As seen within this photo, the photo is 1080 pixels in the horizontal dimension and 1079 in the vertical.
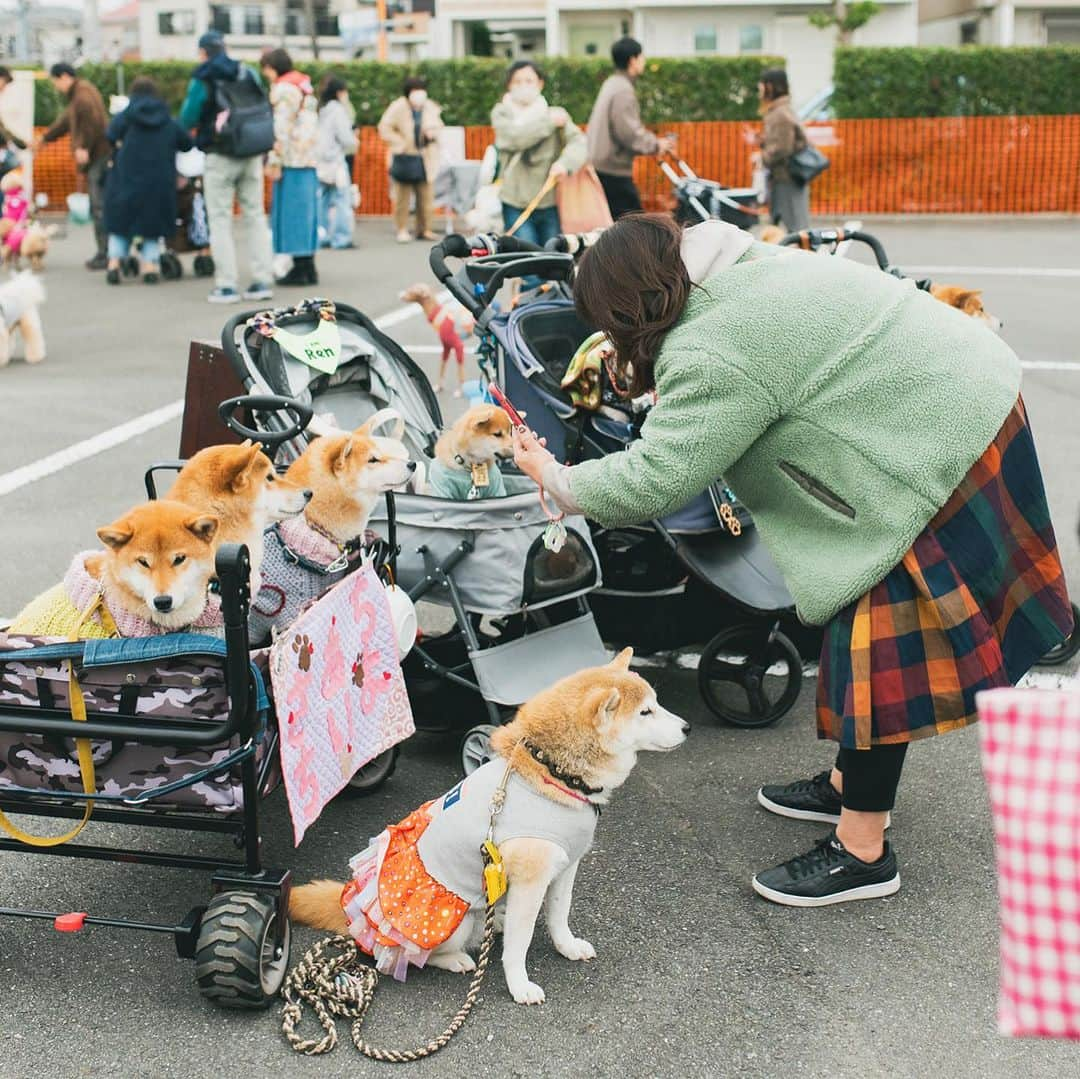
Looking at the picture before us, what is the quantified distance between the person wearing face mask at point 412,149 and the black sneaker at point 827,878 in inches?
562

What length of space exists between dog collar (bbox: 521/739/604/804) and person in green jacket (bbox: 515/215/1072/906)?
57 centimetres

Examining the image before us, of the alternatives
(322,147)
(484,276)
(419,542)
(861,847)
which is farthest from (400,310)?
(861,847)

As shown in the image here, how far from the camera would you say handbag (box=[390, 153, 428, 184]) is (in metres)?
16.5

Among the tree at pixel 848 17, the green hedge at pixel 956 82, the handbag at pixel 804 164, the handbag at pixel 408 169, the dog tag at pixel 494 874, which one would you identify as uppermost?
the tree at pixel 848 17

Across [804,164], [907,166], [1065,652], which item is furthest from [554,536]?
[907,166]

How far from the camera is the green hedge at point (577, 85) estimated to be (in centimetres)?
2219

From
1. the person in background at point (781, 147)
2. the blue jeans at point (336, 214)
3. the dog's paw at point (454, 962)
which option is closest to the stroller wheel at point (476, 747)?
the dog's paw at point (454, 962)

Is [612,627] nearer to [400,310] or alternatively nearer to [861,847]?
[861,847]

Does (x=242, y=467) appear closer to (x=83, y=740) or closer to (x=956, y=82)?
(x=83, y=740)

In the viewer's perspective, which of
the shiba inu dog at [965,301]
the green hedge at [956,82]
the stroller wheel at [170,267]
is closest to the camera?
the shiba inu dog at [965,301]

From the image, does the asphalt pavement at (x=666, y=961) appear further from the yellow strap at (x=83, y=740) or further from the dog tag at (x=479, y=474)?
the dog tag at (x=479, y=474)

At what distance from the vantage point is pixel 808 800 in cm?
391

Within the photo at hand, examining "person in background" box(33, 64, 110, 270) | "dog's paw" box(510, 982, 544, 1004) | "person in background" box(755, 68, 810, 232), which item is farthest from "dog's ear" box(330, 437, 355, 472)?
"person in background" box(33, 64, 110, 270)

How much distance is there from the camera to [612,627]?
468 centimetres
